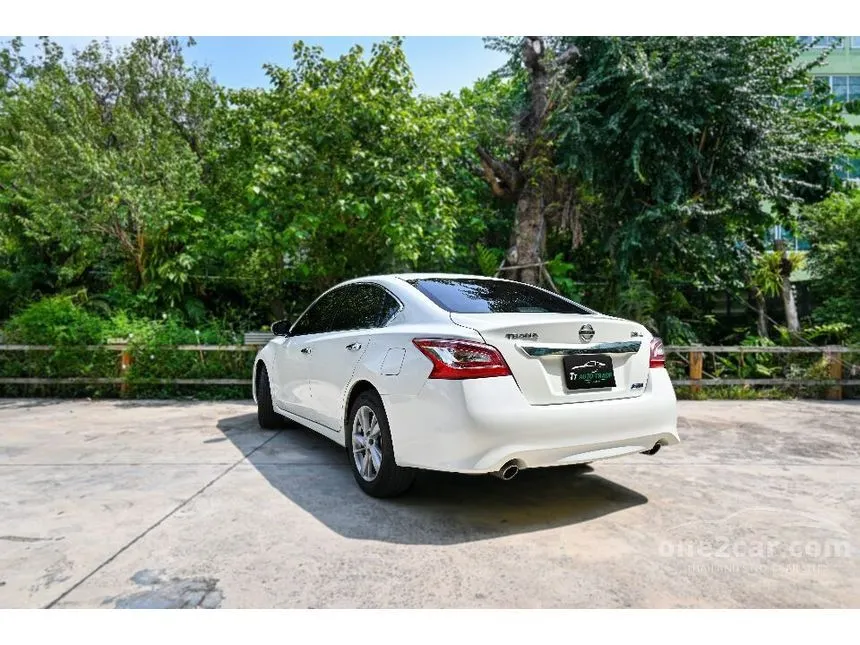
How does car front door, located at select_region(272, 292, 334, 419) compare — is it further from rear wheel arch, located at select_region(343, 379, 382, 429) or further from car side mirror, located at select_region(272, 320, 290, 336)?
rear wheel arch, located at select_region(343, 379, 382, 429)

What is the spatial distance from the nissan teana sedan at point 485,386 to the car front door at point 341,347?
0.07 feet

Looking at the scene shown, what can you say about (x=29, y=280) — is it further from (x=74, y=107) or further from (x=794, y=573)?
(x=794, y=573)

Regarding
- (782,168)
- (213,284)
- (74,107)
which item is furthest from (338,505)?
(782,168)

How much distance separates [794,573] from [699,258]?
937 centimetres

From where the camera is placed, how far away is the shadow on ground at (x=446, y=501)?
11.8 feet

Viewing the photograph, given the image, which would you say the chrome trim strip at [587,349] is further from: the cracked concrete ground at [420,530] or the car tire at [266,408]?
the car tire at [266,408]

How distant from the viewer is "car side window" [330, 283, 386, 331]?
463 cm

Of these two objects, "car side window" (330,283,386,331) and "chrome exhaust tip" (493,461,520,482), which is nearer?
"chrome exhaust tip" (493,461,520,482)

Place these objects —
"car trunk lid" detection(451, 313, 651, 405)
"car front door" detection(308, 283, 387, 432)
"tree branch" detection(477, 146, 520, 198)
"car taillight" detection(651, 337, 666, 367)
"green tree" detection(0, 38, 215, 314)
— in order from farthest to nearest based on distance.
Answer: "tree branch" detection(477, 146, 520, 198) → "green tree" detection(0, 38, 215, 314) → "car front door" detection(308, 283, 387, 432) → "car taillight" detection(651, 337, 666, 367) → "car trunk lid" detection(451, 313, 651, 405)

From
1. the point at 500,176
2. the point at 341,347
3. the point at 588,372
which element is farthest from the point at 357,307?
the point at 500,176

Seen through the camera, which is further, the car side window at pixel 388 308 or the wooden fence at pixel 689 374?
the wooden fence at pixel 689 374

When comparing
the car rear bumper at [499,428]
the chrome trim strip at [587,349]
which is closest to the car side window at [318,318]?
the car rear bumper at [499,428]

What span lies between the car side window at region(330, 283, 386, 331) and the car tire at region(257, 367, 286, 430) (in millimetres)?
1712

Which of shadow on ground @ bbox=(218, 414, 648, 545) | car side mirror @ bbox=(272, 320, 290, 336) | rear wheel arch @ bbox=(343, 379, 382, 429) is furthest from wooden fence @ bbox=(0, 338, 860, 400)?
rear wheel arch @ bbox=(343, 379, 382, 429)
